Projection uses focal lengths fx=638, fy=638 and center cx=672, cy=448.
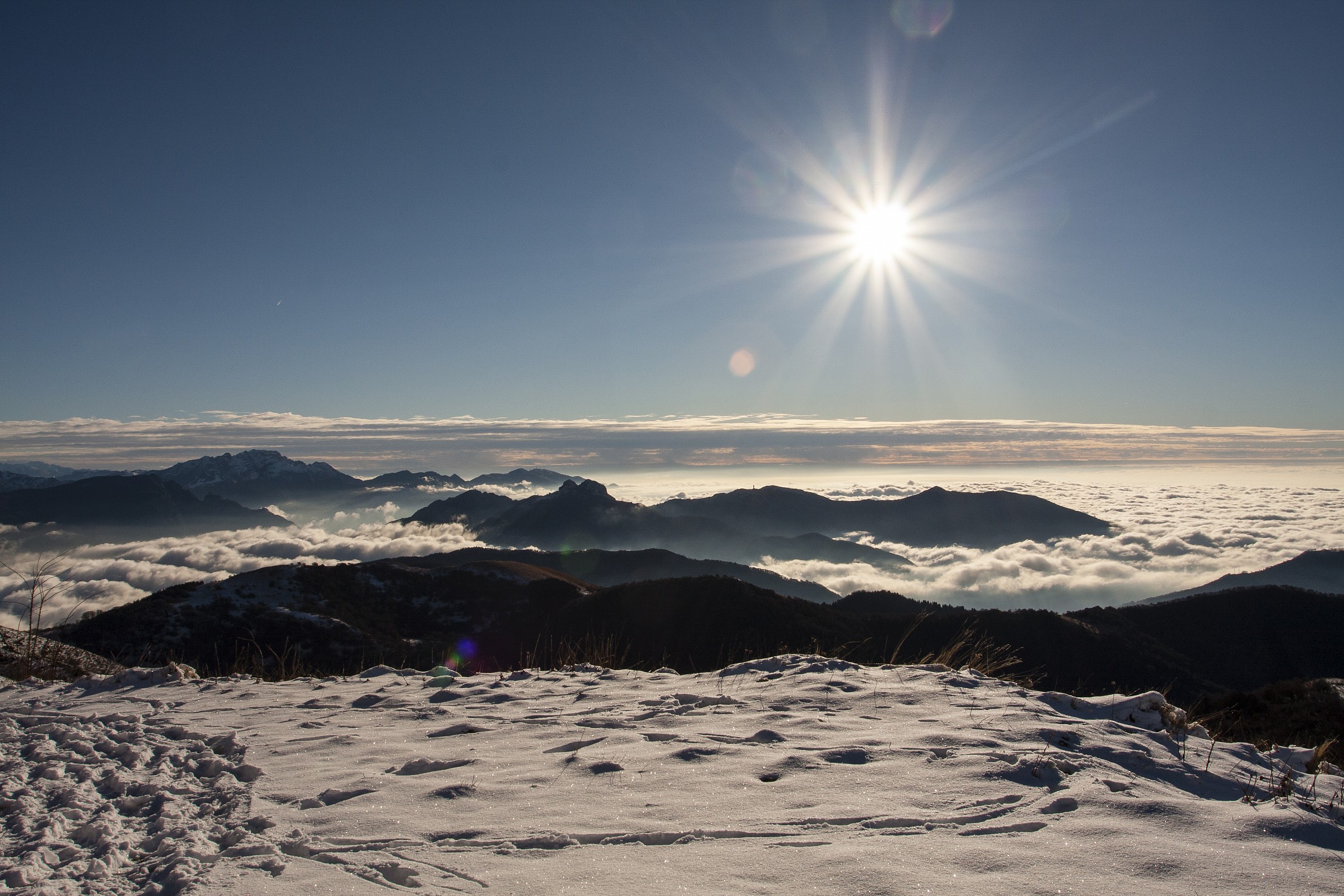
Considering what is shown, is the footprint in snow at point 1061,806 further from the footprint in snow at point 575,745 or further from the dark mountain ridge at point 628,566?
the dark mountain ridge at point 628,566

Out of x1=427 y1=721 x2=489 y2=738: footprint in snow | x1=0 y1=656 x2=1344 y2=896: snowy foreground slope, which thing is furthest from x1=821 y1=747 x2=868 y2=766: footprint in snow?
x1=427 y1=721 x2=489 y2=738: footprint in snow

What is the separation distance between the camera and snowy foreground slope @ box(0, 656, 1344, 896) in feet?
9.28

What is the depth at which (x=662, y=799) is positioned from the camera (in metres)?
3.78

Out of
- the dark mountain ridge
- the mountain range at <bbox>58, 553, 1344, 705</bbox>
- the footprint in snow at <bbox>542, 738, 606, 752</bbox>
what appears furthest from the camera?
the dark mountain ridge

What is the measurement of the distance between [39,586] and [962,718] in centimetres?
1195

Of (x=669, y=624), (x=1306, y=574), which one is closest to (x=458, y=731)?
(x=669, y=624)

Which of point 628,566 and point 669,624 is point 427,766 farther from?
point 628,566

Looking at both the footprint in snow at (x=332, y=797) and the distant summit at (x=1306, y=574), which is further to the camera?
the distant summit at (x=1306, y=574)

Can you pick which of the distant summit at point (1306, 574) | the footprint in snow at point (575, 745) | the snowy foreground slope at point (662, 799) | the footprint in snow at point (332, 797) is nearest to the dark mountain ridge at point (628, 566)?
the distant summit at point (1306, 574)

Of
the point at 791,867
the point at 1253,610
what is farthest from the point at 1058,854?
the point at 1253,610

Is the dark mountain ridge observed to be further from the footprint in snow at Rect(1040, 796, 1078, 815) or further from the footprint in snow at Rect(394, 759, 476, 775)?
the footprint in snow at Rect(1040, 796, 1078, 815)

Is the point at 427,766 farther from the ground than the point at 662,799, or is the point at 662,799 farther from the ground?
the point at 662,799

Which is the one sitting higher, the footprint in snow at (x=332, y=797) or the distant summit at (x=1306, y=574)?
the footprint in snow at (x=332, y=797)

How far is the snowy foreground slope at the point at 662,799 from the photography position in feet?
9.28
